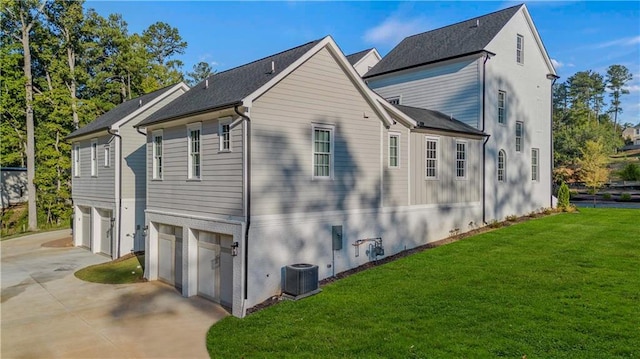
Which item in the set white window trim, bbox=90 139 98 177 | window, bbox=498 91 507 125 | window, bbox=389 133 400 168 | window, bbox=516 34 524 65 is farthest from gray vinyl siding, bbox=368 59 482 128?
white window trim, bbox=90 139 98 177

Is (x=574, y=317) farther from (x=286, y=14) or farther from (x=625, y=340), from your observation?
(x=286, y=14)

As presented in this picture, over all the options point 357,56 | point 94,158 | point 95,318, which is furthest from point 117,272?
point 357,56

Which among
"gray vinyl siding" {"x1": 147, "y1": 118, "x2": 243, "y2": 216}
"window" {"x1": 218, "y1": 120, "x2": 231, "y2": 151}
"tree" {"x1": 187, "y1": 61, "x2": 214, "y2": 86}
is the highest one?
"tree" {"x1": 187, "y1": 61, "x2": 214, "y2": 86}

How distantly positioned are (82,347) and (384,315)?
20.6 feet

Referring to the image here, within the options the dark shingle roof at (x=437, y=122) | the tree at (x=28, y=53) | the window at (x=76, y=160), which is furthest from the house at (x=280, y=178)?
the tree at (x=28, y=53)

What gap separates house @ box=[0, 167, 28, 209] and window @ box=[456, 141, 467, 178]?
36.4 m

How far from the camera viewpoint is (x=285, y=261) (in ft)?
36.5

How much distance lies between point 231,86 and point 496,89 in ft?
41.5

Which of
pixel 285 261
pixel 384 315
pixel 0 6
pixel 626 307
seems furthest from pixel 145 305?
pixel 0 6

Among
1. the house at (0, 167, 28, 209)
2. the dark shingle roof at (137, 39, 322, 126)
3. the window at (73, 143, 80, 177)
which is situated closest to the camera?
the dark shingle roof at (137, 39, 322, 126)

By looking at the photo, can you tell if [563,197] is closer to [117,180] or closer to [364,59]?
[364,59]

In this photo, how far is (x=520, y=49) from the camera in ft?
68.6

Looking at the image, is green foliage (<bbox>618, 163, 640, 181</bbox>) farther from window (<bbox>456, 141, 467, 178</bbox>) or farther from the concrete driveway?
the concrete driveway

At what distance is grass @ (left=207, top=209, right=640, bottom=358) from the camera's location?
23.6ft
